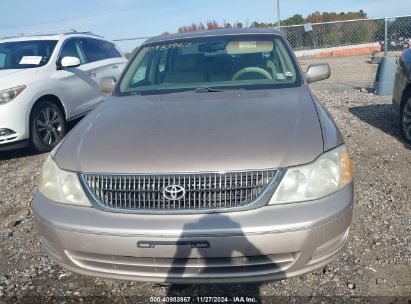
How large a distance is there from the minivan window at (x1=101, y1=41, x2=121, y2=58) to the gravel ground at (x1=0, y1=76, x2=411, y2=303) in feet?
12.6

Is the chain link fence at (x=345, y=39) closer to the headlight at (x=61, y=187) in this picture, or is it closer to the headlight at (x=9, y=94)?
the headlight at (x=9, y=94)

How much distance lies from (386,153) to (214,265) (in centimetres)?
365

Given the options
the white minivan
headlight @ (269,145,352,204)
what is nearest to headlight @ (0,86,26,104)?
the white minivan

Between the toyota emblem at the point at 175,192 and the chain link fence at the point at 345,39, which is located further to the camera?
the chain link fence at the point at 345,39

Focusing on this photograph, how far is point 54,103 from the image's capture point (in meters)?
6.03

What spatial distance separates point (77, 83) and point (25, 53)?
909mm

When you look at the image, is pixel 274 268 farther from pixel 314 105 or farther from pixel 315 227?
pixel 314 105

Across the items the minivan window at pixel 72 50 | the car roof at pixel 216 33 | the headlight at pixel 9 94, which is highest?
the car roof at pixel 216 33

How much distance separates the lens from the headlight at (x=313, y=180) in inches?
86.3

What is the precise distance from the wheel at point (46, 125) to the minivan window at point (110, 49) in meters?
2.21

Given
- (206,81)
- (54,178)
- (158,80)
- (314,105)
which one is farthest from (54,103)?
(314,105)

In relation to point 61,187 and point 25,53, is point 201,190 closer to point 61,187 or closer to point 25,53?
point 61,187

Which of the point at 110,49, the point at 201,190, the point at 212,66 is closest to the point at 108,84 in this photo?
the point at 212,66

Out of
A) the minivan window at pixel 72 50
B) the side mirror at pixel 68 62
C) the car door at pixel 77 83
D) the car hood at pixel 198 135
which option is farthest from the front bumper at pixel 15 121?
the car hood at pixel 198 135
